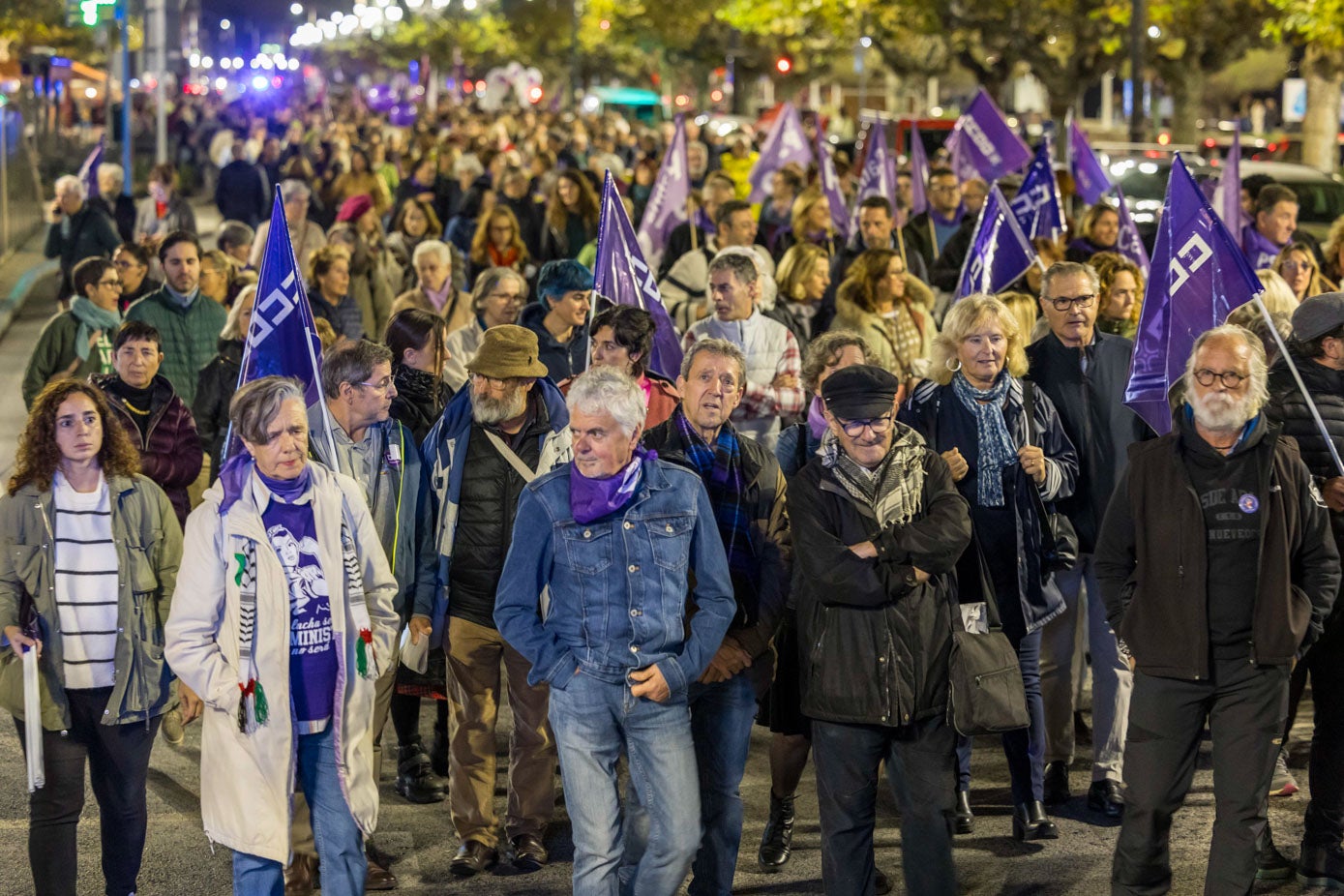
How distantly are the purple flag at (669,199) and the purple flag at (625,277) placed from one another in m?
5.93

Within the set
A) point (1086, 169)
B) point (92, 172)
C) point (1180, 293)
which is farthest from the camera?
point (92, 172)

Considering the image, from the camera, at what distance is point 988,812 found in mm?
7734

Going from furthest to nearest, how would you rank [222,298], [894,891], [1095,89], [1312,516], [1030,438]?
[1095,89] → [222,298] → [1030,438] → [894,891] → [1312,516]

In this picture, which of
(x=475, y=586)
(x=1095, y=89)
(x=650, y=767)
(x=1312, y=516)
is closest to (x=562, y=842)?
(x=475, y=586)

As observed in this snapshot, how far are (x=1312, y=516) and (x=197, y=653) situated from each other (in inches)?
138

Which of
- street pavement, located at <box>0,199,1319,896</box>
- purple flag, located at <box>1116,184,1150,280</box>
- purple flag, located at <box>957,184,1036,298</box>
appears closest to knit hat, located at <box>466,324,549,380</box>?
street pavement, located at <box>0,199,1319,896</box>

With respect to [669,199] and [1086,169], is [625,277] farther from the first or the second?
[1086,169]

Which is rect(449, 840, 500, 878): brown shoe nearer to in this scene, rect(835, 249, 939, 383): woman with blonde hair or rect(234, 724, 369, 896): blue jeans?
rect(234, 724, 369, 896): blue jeans

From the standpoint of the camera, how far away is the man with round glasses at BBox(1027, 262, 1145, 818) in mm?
7805

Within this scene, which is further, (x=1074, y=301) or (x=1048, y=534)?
(x=1074, y=301)

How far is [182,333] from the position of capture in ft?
35.6

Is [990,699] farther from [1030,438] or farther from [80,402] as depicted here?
[80,402]

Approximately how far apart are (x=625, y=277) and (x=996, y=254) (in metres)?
2.87

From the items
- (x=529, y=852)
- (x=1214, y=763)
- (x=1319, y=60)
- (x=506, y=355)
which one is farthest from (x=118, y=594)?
(x=1319, y=60)
